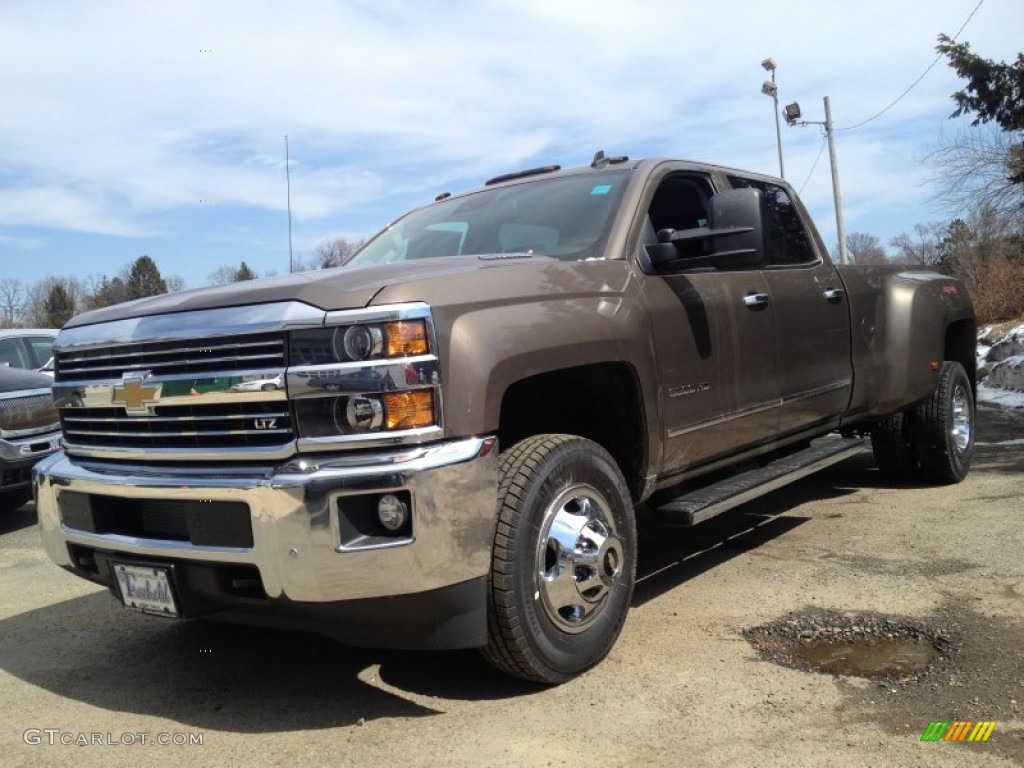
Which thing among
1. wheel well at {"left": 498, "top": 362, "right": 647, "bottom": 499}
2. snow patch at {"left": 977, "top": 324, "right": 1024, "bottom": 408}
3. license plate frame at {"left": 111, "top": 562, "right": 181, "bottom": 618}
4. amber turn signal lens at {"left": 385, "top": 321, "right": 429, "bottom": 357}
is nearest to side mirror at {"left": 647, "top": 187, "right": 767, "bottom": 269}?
wheel well at {"left": 498, "top": 362, "right": 647, "bottom": 499}

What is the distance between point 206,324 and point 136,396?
0.42 m

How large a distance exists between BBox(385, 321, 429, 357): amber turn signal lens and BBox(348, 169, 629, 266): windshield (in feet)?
4.02

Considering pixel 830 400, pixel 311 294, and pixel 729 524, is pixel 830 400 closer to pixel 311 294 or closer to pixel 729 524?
pixel 729 524

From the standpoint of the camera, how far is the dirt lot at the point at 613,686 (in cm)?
271

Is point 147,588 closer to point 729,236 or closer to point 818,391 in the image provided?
point 729,236

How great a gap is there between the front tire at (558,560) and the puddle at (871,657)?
2.47 ft

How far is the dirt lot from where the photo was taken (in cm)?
271

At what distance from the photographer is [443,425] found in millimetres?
2717

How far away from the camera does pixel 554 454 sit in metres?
3.10

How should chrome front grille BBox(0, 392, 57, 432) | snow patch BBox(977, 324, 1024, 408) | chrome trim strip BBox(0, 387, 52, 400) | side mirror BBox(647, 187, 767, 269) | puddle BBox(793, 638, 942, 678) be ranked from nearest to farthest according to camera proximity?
puddle BBox(793, 638, 942, 678) < side mirror BBox(647, 187, 767, 269) < chrome front grille BBox(0, 392, 57, 432) < chrome trim strip BBox(0, 387, 52, 400) < snow patch BBox(977, 324, 1024, 408)

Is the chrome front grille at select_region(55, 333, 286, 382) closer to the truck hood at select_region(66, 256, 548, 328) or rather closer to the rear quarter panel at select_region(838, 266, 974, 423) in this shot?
the truck hood at select_region(66, 256, 548, 328)

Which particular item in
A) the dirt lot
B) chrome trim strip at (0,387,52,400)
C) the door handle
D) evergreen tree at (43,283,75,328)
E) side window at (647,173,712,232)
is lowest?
the dirt lot

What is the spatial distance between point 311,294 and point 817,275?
11.0 feet

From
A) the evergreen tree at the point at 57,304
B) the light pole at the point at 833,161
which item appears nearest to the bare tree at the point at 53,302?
the evergreen tree at the point at 57,304
